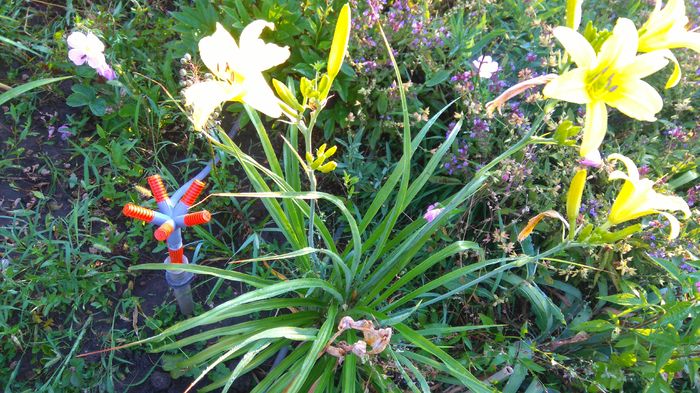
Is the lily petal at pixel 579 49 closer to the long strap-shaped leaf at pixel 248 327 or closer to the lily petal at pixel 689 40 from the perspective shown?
the lily petal at pixel 689 40

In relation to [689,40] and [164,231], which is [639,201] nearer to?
[689,40]

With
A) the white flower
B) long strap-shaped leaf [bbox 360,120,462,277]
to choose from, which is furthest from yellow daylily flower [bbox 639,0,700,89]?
the white flower

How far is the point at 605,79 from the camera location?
43.7 inches

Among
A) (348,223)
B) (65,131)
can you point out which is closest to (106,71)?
(65,131)

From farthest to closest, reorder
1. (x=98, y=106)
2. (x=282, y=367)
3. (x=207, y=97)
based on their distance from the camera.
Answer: (x=98, y=106) → (x=282, y=367) → (x=207, y=97)

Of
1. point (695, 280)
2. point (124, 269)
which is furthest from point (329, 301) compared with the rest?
point (695, 280)

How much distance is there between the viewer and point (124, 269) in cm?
208

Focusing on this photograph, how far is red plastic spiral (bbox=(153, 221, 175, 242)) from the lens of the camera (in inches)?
57.0

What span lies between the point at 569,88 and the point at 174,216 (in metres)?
1.13

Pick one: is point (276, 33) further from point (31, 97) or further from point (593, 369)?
point (593, 369)

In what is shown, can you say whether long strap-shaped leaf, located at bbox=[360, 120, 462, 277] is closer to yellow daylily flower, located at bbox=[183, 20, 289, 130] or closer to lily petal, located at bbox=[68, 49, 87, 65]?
yellow daylily flower, located at bbox=[183, 20, 289, 130]

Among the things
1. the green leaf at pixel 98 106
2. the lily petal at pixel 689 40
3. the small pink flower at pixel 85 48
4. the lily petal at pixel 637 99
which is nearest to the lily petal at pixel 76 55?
the small pink flower at pixel 85 48

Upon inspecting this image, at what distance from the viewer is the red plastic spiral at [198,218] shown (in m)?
1.48

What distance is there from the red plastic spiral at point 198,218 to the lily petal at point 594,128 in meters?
0.95
